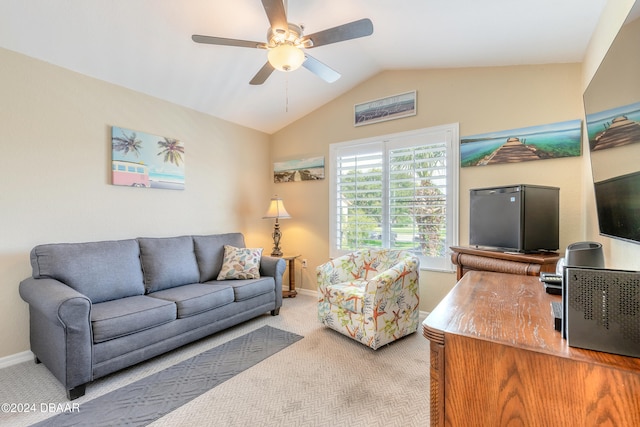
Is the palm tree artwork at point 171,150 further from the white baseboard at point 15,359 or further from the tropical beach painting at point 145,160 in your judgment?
the white baseboard at point 15,359

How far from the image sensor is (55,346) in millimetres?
2020

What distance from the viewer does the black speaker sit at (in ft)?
2.41

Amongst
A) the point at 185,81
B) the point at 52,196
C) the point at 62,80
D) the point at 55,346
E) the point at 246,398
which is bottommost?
the point at 246,398

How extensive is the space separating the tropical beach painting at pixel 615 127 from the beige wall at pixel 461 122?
4.81 feet

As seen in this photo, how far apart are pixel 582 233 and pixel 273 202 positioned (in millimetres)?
3301

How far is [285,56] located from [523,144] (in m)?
2.31

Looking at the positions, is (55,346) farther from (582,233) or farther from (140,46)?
(582,233)

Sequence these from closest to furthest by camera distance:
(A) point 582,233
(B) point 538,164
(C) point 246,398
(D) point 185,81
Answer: (C) point 246,398, (A) point 582,233, (B) point 538,164, (D) point 185,81

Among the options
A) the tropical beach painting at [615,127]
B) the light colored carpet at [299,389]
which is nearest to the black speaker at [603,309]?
the tropical beach painting at [615,127]

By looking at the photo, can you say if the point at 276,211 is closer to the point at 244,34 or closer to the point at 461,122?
the point at 244,34

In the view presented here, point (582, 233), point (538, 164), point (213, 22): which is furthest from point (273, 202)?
point (582, 233)

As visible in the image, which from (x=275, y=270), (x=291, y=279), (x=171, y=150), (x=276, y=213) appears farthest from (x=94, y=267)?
(x=291, y=279)

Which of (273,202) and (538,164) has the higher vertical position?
(538,164)

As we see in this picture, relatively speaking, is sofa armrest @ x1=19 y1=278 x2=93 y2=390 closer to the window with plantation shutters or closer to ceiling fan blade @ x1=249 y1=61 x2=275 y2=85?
ceiling fan blade @ x1=249 y1=61 x2=275 y2=85
